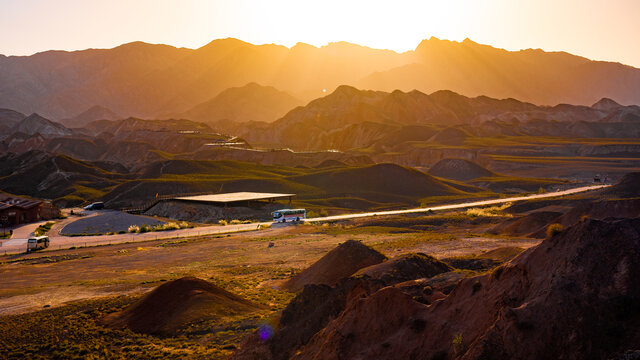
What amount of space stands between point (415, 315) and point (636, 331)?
275 inches

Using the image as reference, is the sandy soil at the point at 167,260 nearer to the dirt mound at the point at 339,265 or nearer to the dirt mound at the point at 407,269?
the dirt mound at the point at 339,265

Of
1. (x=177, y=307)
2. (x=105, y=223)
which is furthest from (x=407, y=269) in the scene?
(x=105, y=223)

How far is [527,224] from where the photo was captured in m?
62.2

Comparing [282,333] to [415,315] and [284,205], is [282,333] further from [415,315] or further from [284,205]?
[284,205]

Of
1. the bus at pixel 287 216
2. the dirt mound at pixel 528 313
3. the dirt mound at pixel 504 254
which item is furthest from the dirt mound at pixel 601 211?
the dirt mound at pixel 528 313

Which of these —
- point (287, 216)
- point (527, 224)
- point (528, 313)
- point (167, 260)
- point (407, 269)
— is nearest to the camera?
point (528, 313)

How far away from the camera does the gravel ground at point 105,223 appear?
78.6 metres

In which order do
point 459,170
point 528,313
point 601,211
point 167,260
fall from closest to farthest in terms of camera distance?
point 528,313, point 167,260, point 601,211, point 459,170

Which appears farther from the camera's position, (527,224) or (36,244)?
(527,224)

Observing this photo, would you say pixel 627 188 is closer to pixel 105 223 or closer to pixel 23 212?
pixel 105 223

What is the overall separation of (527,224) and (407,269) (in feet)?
122

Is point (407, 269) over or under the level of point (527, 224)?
over

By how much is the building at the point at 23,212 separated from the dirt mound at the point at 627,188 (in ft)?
319

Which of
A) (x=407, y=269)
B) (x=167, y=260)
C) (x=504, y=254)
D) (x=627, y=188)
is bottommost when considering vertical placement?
(x=627, y=188)
